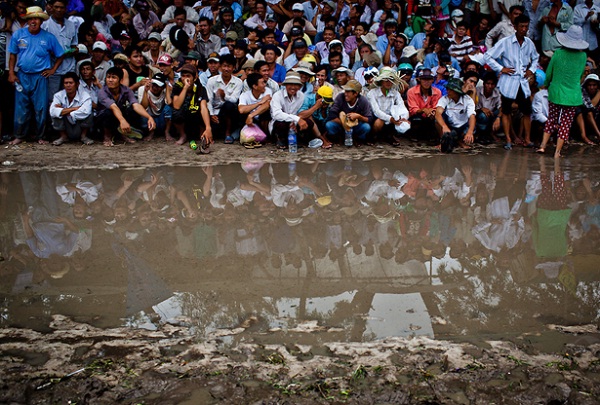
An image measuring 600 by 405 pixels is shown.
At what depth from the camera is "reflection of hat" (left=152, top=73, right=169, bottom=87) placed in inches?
324

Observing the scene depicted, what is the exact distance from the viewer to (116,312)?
137 inches

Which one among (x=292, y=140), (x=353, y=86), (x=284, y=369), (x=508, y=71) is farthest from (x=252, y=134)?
(x=284, y=369)

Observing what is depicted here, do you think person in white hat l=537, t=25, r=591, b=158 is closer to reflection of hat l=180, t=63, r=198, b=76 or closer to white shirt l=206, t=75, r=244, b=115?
white shirt l=206, t=75, r=244, b=115

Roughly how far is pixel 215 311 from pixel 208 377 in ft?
2.21

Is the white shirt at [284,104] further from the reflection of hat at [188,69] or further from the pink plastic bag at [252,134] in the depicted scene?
the reflection of hat at [188,69]

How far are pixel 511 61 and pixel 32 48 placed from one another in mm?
6814

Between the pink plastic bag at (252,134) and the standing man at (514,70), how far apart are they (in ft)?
11.8

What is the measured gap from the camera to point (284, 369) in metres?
2.88

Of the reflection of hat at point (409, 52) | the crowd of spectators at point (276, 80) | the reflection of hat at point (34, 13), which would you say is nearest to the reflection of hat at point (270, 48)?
the crowd of spectators at point (276, 80)

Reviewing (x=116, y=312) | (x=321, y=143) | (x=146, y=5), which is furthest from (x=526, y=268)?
(x=146, y=5)

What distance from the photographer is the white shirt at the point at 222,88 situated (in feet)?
27.3

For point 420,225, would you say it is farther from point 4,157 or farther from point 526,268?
point 4,157

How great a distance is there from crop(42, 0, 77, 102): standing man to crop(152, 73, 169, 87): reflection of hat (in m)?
1.19

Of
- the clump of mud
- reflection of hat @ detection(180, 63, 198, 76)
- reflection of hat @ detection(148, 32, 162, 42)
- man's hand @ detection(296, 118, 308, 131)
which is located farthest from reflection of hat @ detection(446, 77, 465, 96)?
the clump of mud
